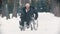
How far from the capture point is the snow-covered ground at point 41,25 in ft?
4.03

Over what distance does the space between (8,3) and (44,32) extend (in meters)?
0.42

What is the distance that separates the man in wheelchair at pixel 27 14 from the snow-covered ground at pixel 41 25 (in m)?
0.04

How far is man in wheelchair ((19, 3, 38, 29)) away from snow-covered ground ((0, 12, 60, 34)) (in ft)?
0.13

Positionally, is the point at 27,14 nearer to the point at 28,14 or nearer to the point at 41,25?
the point at 28,14

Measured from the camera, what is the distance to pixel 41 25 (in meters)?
1.24

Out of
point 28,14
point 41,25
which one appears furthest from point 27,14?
point 41,25

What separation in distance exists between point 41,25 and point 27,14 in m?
0.16

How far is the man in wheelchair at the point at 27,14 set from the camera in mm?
1238

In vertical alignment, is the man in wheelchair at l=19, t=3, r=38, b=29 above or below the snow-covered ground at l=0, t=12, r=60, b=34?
above

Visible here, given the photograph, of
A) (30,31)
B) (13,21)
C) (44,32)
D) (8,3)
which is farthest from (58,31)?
(8,3)

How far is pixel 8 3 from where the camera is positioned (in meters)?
1.25

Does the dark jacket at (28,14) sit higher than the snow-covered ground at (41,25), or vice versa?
the dark jacket at (28,14)

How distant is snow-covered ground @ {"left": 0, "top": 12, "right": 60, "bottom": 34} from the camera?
48.3 inches

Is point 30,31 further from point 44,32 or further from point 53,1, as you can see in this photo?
point 53,1
